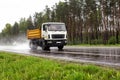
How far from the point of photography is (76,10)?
246 ft

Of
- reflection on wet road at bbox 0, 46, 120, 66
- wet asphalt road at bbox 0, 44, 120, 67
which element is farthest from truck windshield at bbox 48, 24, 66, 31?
reflection on wet road at bbox 0, 46, 120, 66

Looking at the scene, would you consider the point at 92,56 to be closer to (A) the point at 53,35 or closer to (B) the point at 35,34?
(A) the point at 53,35

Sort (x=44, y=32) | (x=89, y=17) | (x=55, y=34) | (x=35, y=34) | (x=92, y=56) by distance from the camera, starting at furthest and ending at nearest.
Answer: (x=89, y=17), (x=35, y=34), (x=44, y=32), (x=55, y=34), (x=92, y=56)

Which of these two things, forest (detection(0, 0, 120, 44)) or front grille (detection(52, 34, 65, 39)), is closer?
front grille (detection(52, 34, 65, 39))

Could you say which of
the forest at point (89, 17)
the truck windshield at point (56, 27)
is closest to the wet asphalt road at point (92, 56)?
the truck windshield at point (56, 27)

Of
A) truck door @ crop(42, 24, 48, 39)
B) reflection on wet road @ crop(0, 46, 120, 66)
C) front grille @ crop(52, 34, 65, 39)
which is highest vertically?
truck door @ crop(42, 24, 48, 39)

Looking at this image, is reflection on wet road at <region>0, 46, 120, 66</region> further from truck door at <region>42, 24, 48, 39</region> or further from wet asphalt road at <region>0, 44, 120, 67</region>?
truck door at <region>42, 24, 48, 39</region>

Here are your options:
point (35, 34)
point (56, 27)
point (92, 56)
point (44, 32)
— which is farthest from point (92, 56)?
point (35, 34)

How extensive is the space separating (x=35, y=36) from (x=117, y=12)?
36.1 metres

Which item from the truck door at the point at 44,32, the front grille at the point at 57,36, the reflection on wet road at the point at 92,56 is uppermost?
the truck door at the point at 44,32

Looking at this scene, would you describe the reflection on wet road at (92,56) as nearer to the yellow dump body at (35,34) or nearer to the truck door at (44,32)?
the truck door at (44,32)

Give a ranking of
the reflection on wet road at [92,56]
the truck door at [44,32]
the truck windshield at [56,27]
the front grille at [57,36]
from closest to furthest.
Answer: the reflection on wet road at [92,56], the front grille at [57,36], the truck windshield at [56,27], the truck door at [44,32]

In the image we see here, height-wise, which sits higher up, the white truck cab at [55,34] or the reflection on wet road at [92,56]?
the white truck cab at [55,34]

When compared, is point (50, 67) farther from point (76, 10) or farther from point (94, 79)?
point (76, 10)
